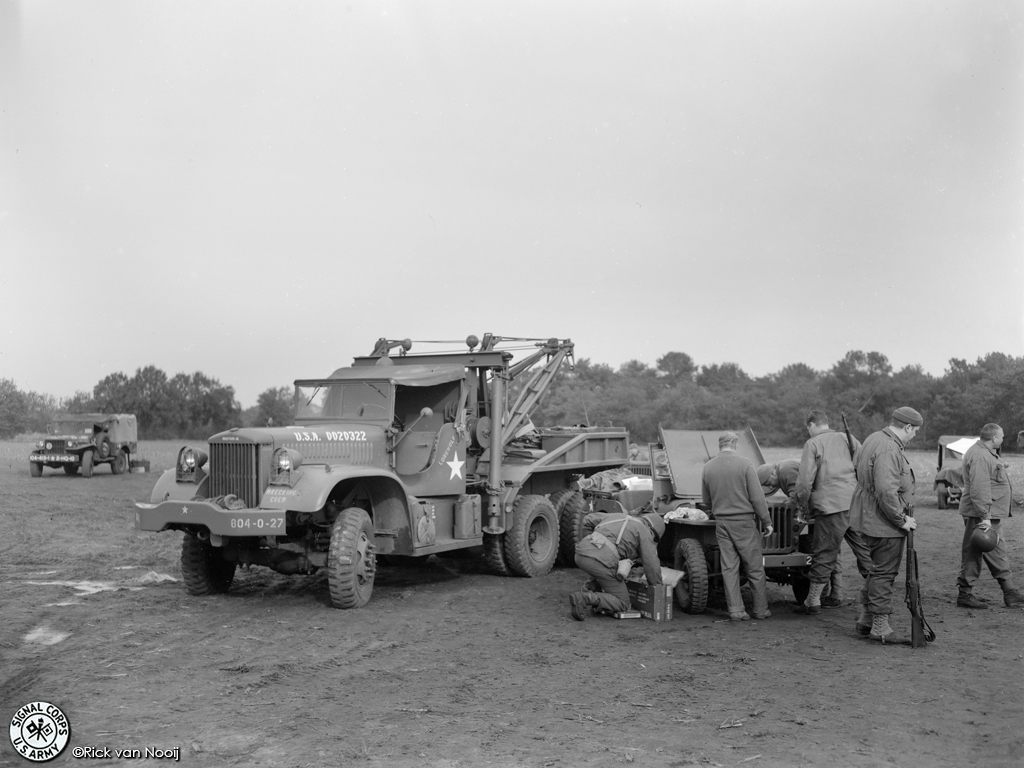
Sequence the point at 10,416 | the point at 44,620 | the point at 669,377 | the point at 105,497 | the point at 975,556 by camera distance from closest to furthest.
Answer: the point at 44,620, the point at 975,556, the point at 105,497, the point at 10,416, the point at 669,377

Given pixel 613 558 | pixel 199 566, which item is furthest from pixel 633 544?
pixel 199 566

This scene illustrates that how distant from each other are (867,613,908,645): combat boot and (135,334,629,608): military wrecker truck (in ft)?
13.9

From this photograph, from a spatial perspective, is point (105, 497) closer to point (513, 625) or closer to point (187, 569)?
point (187, 569)

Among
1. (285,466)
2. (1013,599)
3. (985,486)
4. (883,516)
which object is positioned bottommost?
(1013,599)

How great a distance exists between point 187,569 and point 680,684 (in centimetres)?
531

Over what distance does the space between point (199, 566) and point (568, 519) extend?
470 centimetres

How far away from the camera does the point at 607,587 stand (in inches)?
337

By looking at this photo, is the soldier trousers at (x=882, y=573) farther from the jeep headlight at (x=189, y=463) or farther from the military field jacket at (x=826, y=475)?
the jeep headlight at (x=189, y=463)

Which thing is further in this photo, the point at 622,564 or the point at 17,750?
the point at 622,564

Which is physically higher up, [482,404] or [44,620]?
[482,404]

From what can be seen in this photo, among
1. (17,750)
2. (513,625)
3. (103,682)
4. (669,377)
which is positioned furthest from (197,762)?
(669,377)

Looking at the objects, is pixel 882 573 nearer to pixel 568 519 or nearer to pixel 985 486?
pixel 985 486

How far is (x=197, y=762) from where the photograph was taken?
4.70 meters

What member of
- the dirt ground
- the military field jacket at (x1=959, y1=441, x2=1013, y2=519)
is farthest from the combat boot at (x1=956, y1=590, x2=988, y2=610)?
the military field jacket at (x1=959, y1=441, x2=1013, y2=519)
